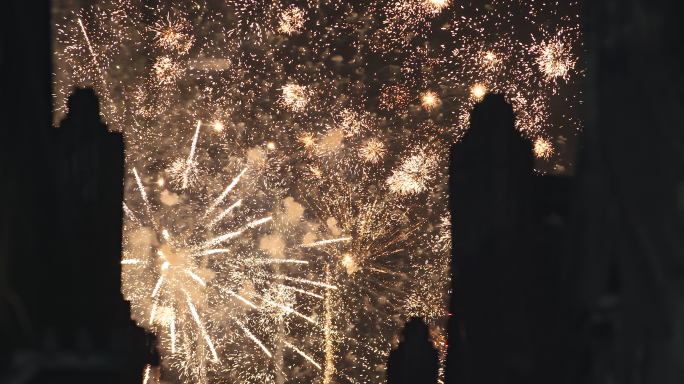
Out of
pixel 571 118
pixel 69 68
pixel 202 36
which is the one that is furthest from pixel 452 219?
pixel 69 68

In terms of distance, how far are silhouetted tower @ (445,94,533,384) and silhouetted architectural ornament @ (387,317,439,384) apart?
3.01ft

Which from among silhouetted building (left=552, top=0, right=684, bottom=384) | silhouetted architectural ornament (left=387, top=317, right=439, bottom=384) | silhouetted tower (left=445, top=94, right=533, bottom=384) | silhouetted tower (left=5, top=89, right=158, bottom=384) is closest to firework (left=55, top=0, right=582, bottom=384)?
silhouetted architectural ornament (left=387, top=317, right=439, bottom=384)

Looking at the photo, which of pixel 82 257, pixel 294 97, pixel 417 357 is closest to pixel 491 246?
pixel 417 357

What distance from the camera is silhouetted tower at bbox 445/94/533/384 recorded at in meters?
2.04

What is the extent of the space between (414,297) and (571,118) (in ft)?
14.6

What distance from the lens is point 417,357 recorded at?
3227 mm

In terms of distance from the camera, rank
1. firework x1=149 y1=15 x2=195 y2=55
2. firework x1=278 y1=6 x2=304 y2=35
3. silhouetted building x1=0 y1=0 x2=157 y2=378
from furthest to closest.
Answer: firework x1=149 y1=15 x2=195 y2=55, firework x1=278 y1=6 x2=304 y2=35, silhouetted building x1=0 y1=0 x2=157 y2=378

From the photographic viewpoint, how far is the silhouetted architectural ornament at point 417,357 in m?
3.21

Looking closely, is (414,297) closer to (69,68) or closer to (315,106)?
(315,106)

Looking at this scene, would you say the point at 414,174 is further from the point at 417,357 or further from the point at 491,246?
the point at 491,246

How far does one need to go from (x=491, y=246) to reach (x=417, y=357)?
4.52 feet

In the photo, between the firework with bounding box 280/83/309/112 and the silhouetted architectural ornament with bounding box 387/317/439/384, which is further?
the firework with bounding box 280/83/309/112

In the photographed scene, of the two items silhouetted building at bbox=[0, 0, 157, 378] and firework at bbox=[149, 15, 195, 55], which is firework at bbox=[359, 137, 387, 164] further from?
silhouetted building at bbox=[0, 0, 157, 378]

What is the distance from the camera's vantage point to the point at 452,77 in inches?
376
